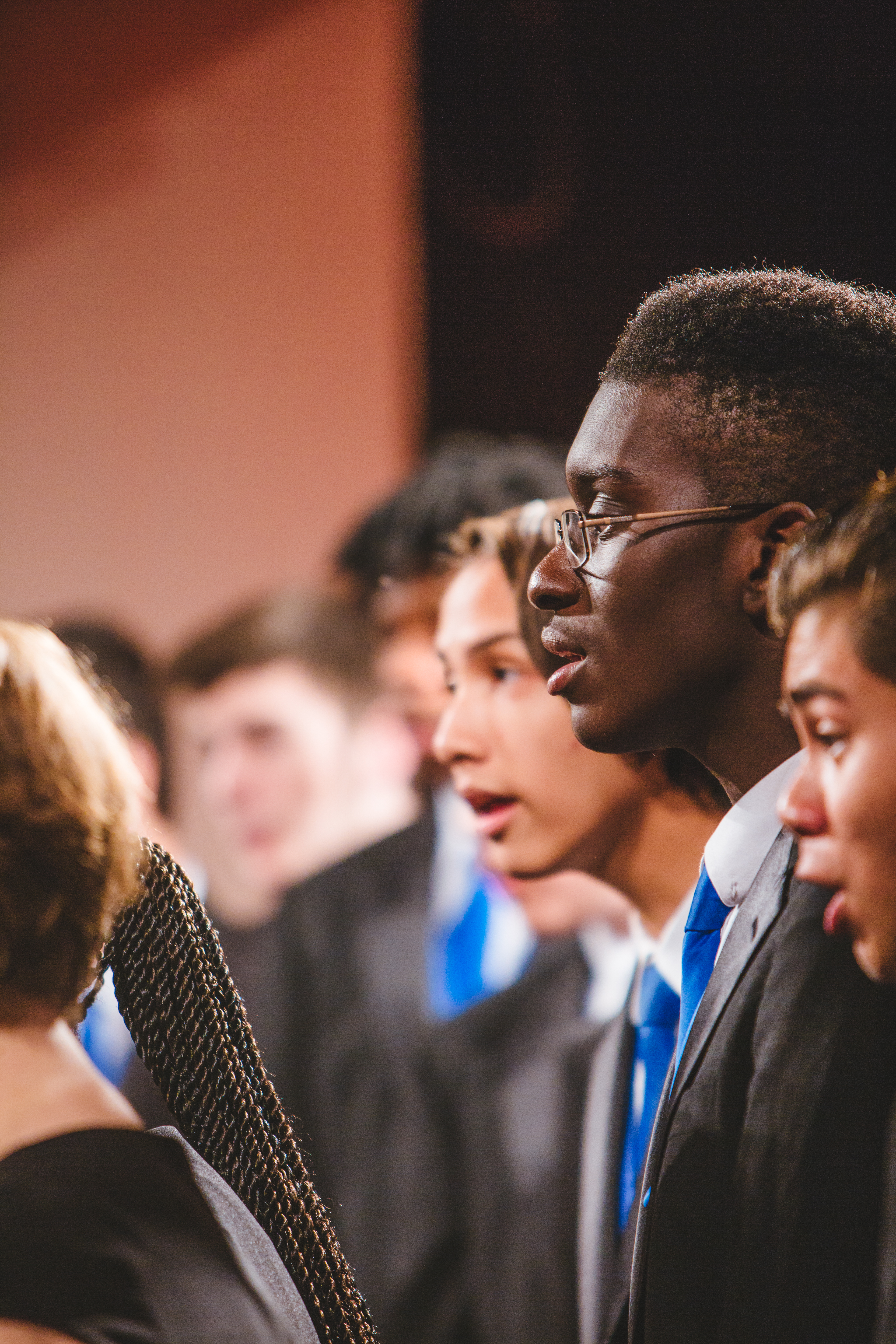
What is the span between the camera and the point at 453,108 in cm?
362

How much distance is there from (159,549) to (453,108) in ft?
5.31

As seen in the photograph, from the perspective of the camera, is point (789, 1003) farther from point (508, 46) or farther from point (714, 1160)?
point (508, 46)

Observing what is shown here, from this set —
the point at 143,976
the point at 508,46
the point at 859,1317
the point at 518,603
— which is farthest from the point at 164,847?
the point at 508,46

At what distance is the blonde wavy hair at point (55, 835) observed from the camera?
1.12 m

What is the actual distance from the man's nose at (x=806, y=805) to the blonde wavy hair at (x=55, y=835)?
55cm

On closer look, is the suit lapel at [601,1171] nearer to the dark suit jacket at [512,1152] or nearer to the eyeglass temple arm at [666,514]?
the eyeglass temple arm at [666,514]

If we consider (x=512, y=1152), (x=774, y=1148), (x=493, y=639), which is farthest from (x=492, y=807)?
(x=512, y=1152)

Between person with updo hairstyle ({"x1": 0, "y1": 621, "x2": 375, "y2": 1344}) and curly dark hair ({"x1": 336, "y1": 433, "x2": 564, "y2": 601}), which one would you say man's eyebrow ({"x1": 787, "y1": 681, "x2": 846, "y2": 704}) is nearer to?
person with updo hairstyle ({"x1": 0, "y1": 621, "x2": 375, "y2": 1344})

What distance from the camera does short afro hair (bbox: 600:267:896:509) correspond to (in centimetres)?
106

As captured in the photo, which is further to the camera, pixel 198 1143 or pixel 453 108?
pixel 453 108

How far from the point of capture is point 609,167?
3.14m

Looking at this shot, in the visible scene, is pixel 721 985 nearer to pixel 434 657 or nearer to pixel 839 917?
pixel 839 917

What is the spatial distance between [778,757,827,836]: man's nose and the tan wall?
314 centimetres

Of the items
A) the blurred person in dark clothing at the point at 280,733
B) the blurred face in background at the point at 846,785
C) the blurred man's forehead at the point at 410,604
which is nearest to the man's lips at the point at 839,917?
the blurred face in background at the point at 846,785
